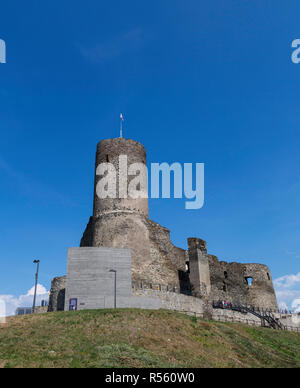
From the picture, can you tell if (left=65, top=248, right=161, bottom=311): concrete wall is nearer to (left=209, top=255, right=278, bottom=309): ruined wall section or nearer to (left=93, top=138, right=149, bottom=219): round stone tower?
(left=93, top=138, right=149, bottom=219): round stone tower

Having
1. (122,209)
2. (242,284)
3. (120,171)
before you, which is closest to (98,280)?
(122,209)

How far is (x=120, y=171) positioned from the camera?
4047cm

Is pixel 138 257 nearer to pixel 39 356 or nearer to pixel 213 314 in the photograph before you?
pixel 213 314

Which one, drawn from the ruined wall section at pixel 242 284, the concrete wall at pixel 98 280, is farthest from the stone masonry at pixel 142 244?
the ruined wall section at pixel 242 284

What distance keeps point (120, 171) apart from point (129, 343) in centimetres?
2310

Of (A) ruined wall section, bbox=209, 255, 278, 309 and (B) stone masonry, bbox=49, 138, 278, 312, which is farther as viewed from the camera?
(A) ruined wall section, bbox=209, 255, 278, 309

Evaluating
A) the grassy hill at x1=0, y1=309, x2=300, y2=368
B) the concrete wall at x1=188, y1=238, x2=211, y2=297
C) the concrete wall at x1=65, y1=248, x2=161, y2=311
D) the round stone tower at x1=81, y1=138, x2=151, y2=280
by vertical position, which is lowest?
the grassy hill at x1=0, y1=309, x2=300, y2=368

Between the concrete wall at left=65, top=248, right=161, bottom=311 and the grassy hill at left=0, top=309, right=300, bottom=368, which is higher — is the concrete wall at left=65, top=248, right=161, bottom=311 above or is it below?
above

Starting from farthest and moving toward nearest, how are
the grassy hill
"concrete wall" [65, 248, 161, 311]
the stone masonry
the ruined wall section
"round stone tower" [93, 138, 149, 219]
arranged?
the ruined wall section
"round stone tower" [93, 138, 149, 219]
the stone masonry
"concrete wall" [65, 248, 161, 311]
the grassy hill

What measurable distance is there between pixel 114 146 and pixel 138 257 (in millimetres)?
12973

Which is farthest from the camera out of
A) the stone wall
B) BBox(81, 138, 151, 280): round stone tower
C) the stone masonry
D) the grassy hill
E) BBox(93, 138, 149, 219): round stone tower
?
BBox(93, 138, 149, 219): round stone tower

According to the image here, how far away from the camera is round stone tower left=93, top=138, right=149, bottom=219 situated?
129 ft

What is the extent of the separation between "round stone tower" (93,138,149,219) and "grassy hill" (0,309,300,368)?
14436 millimetres

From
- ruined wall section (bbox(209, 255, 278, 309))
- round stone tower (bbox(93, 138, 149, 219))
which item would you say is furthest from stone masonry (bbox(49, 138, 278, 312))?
ruined wall section (bbox(209, 255, 278, 309))
